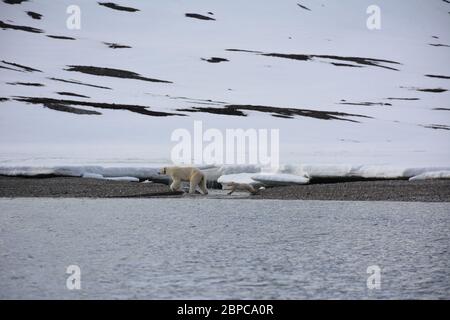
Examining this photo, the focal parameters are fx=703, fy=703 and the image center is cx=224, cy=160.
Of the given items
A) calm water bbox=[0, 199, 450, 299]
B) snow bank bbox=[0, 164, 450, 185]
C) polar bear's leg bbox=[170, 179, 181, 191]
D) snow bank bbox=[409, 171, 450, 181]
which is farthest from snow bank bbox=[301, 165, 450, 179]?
calm water bbox=[0, 199, 450, 299]

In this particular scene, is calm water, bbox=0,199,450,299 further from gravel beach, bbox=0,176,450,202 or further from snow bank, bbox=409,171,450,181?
snow bank, bbox=409,171,450,181

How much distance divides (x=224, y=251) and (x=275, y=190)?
19.3ft

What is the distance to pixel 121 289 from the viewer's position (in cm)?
348

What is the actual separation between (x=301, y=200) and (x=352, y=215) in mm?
2098

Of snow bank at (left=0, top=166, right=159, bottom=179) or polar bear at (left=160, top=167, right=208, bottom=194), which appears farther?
snow bank at (left=0, top=166, right=159, bottom=179)

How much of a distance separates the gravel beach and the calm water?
157 cm

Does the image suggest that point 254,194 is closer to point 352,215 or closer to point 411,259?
point 352,215

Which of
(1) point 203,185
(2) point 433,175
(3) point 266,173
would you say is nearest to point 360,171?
(2) point 433,175

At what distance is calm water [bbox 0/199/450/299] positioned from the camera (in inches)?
139

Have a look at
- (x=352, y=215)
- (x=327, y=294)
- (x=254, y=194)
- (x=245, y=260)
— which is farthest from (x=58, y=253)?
(x=254, y=194)

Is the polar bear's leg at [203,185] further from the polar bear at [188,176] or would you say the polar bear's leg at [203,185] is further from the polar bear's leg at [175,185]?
the polar bear's leg at [175,185]

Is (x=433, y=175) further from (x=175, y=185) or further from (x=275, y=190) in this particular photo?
(x=175, y=185)

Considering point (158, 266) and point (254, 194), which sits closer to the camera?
point (158, 266)

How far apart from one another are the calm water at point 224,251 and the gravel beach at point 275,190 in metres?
1.57
